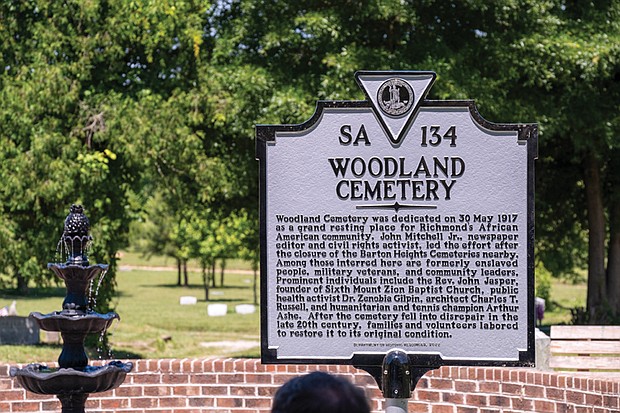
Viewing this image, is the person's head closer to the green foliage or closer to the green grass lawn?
the green foliage

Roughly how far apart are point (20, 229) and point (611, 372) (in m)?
8.52

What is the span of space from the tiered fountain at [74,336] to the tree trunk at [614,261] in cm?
1378

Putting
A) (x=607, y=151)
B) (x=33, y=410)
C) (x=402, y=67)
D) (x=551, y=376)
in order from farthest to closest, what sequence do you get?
(x=607, y=151) → (x=402, y=67) → (x=33, y=410) → (x=551, y=376)

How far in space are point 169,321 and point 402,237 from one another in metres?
22.6

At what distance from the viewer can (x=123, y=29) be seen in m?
14.4

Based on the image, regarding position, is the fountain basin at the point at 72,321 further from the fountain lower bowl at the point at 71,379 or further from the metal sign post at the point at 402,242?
the metal sign post at the point at 402,242

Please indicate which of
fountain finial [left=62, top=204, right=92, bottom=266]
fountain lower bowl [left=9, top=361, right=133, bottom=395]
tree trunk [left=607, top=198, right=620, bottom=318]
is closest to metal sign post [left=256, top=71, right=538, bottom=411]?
fountain lower bowl [left=9, top=361, right=133, bottom=395]

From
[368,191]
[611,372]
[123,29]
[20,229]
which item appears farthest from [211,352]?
[368,191]

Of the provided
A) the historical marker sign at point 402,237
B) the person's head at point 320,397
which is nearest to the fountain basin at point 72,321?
the historical marker sign at point 402,237

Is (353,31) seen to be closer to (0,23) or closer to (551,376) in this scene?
(0,23)

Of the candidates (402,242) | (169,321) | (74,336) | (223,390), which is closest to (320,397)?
(402,242)

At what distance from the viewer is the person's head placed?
2.42 meters

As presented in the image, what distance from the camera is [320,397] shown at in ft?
7.98

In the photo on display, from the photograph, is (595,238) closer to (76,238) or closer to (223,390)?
(223,390)
